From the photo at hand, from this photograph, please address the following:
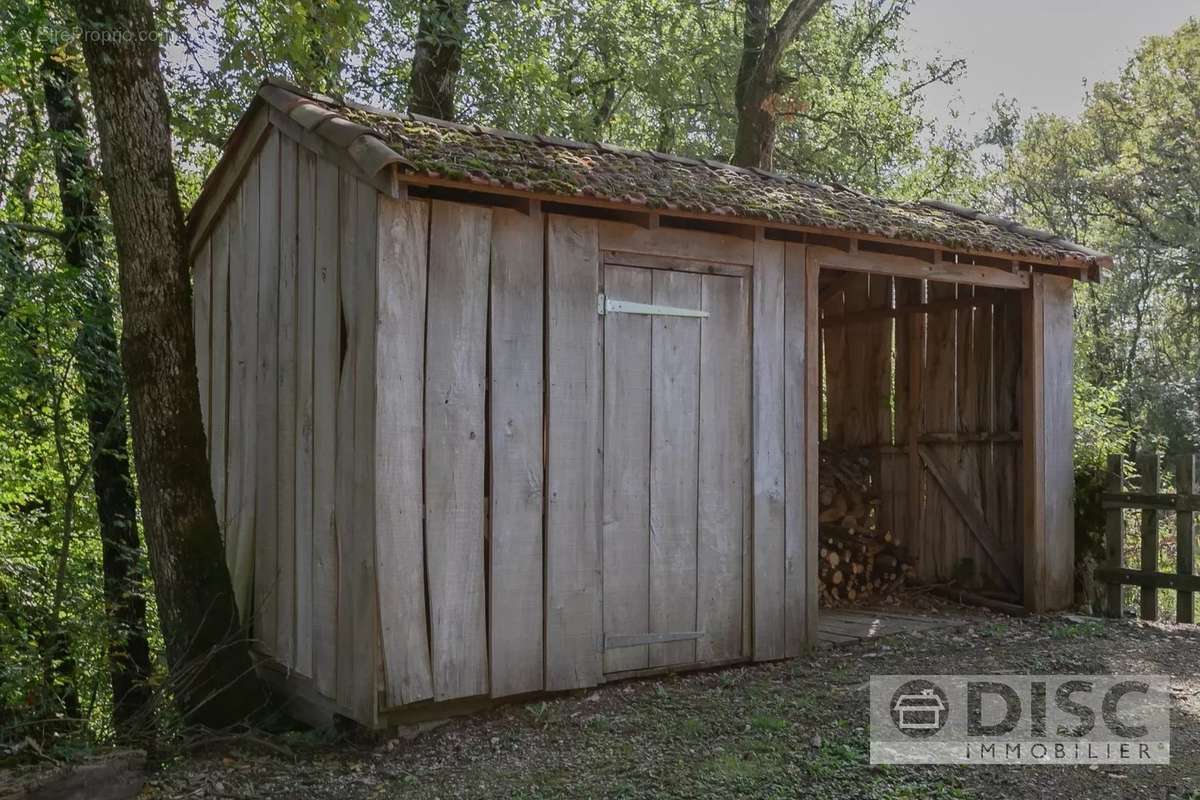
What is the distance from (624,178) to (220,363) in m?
3.12

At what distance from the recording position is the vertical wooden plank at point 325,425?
17.7 ft

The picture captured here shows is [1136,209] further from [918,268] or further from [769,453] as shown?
[769,453]

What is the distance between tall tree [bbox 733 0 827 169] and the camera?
13.1m

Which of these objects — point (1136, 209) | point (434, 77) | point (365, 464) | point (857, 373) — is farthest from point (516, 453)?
point (1136, 209)

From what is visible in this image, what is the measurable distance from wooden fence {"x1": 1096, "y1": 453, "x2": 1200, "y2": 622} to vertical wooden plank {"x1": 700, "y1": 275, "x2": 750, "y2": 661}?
3.55m

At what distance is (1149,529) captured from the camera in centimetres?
792

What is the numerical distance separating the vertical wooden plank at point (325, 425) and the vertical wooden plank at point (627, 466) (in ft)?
4.98

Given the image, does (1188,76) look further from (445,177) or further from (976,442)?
(445,177)

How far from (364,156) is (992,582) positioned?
6.37 metres

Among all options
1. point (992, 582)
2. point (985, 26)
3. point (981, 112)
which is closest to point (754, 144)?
point (992, 582)

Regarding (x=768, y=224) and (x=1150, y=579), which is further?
(x=1150, y=579)

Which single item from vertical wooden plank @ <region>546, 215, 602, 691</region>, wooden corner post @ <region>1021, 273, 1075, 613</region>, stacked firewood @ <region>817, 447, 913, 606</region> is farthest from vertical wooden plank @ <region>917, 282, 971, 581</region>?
vertical wooden plank @ <region>546, 215, 602, 691</region>

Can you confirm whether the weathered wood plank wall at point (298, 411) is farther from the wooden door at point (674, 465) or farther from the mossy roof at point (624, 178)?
the wooden door at point (674, 465)

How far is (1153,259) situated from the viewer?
24.1 metres
